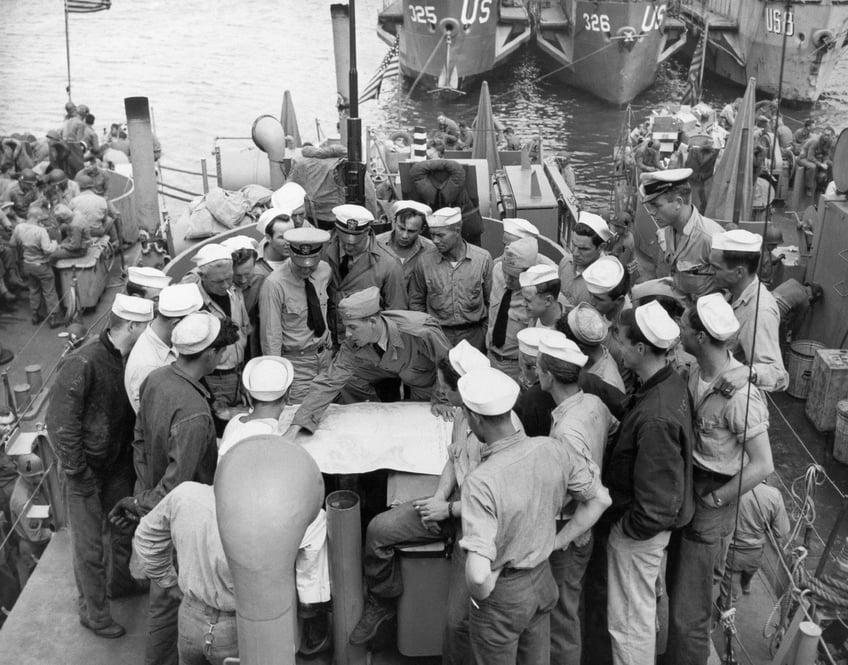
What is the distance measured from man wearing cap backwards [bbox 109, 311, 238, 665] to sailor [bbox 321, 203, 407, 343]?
6.74ft

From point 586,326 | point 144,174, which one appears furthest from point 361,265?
point 144,174

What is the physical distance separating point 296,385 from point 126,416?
1.47 m

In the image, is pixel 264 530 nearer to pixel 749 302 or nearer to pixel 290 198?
pixel 749 302

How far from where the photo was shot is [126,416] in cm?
541

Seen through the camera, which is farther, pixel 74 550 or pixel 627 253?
pixel 627 253

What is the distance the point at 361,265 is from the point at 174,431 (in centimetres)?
254

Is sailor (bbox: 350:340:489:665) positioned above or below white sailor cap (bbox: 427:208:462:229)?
below

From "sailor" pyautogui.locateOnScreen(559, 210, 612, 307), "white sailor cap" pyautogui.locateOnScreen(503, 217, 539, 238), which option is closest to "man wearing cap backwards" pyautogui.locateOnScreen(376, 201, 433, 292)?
"white sailor cap" pyautogui.locateOnScreen(503, 217, 539, 238)

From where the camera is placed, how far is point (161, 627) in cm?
482

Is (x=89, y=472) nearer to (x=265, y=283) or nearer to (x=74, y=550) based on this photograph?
(x=74, y=550)

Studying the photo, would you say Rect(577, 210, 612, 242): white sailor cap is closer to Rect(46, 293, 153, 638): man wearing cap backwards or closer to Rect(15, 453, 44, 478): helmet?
Rect(46, 293, 153, 638): man wearing cap backwards

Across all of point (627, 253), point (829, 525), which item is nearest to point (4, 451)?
point (627, 253)

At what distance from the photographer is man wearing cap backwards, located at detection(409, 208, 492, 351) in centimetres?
712

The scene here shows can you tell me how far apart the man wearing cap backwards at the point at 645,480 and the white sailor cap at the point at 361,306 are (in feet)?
5.21
